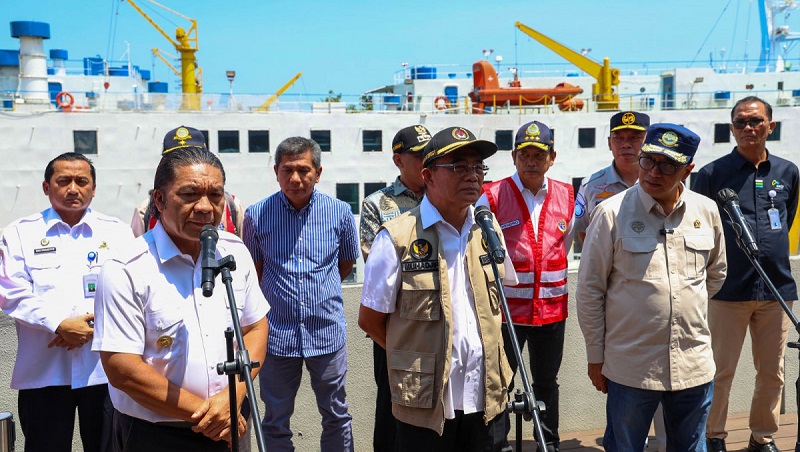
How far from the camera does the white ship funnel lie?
34.9 metres

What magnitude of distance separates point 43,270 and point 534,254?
2.51 meters

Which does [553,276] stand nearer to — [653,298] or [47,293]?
[653,298]

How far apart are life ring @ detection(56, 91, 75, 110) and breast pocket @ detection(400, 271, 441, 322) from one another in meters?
31.9

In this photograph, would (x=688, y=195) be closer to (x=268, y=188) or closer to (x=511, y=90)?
(x=268, y=188)

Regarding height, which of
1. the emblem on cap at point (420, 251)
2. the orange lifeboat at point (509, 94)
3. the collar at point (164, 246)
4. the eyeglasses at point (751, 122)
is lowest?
the emblem on cap at point (420, 251)

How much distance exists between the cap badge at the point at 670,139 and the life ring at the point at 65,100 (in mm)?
31949

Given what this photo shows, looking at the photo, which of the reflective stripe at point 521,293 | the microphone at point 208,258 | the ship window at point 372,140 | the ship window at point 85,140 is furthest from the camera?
the ship window at point 372,140

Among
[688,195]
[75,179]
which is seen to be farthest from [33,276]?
[688,195]

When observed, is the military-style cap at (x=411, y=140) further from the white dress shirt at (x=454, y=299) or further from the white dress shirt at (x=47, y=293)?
the white dress shirt at (x=47, y=293)

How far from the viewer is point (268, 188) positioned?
108 ft

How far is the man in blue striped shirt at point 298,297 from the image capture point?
13.3 feet

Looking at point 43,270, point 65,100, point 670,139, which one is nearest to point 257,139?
point 65,100

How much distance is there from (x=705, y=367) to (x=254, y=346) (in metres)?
1.99

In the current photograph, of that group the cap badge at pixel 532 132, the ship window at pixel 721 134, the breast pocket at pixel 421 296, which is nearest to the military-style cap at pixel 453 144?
the breast pocket at pixel 421 296
